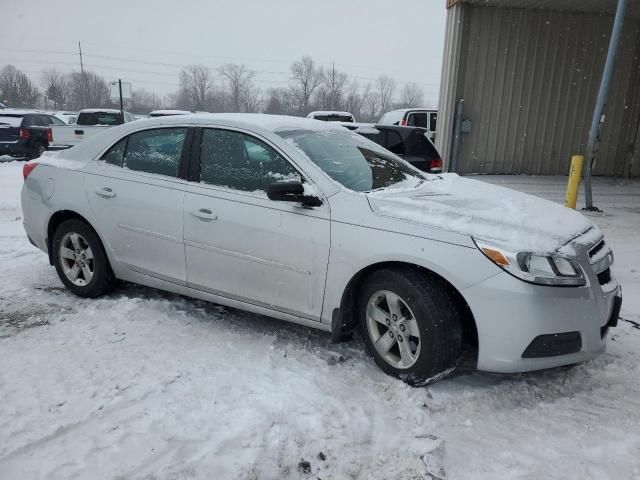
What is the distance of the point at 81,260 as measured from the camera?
4176 millimetres

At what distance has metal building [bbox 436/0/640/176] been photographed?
12125 mm

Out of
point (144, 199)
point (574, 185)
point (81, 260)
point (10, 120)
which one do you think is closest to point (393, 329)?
point (144, 199)

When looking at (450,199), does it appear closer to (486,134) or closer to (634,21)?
(486,134)

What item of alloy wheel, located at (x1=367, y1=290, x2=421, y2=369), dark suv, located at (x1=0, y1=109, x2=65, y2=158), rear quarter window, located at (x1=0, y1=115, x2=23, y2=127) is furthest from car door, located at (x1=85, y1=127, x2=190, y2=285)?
rear quarter window, located at (x1=0, y1=115, x2=23, y2=127)

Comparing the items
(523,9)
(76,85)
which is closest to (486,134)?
(523,9)

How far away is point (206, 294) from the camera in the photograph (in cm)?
360

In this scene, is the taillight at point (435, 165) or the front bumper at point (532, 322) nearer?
the front bumper at point (532, 322)

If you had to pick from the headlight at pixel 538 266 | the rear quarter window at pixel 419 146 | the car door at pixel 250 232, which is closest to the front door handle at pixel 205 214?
the car door at pixel 250 232

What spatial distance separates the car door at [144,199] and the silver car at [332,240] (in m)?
0.01

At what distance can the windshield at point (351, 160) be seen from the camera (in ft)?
10.9

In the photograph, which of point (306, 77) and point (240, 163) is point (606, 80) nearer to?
point (240, 163)

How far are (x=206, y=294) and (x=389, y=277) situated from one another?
145cm

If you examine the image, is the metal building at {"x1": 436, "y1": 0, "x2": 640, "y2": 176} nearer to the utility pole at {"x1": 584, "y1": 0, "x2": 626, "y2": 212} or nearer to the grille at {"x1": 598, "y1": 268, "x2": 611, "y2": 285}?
the utility pole at {"x1": 584, "y1": 0, "x2": 626, "y2": 212}

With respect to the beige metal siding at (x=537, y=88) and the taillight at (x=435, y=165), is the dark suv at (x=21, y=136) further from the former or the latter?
the taillight at (x=435, y=165)
